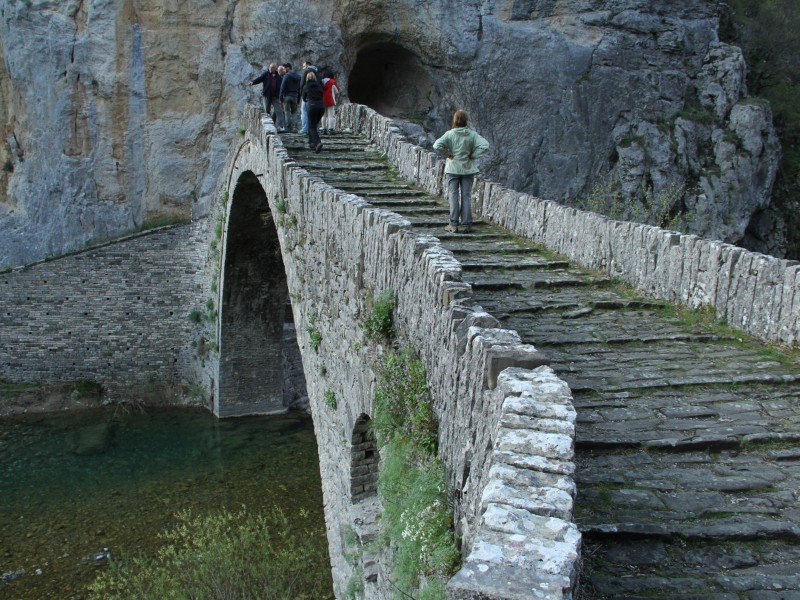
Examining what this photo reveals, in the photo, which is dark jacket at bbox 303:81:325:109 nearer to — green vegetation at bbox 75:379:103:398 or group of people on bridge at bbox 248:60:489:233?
group of people on bridge at bbox 248:60:489:233

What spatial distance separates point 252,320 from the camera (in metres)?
19.2

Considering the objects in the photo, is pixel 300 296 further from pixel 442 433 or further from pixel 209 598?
pixel 442 433

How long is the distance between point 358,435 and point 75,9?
61.2ft

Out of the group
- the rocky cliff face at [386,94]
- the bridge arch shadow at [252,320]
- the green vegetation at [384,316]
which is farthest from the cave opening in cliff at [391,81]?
the green vegetation at [384,316]

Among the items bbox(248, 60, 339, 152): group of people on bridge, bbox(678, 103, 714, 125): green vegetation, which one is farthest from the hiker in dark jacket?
bbox(678, 103, 714, 125): green vegetation

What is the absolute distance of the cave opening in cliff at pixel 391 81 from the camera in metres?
24.3

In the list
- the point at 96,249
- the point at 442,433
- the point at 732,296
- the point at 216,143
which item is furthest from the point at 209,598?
the point at 216,143

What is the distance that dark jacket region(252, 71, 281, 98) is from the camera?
1450cm

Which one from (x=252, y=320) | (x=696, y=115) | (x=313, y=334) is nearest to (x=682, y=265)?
(x=313, y=334)

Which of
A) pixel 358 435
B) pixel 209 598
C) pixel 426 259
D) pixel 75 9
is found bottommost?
pixel 209 598

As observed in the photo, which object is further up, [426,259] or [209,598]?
[426,259]

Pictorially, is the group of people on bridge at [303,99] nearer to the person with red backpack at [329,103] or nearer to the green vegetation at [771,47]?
the person with red backpack at [329,103]

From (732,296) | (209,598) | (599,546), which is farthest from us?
(209,598)

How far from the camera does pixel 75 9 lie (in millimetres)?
20688
